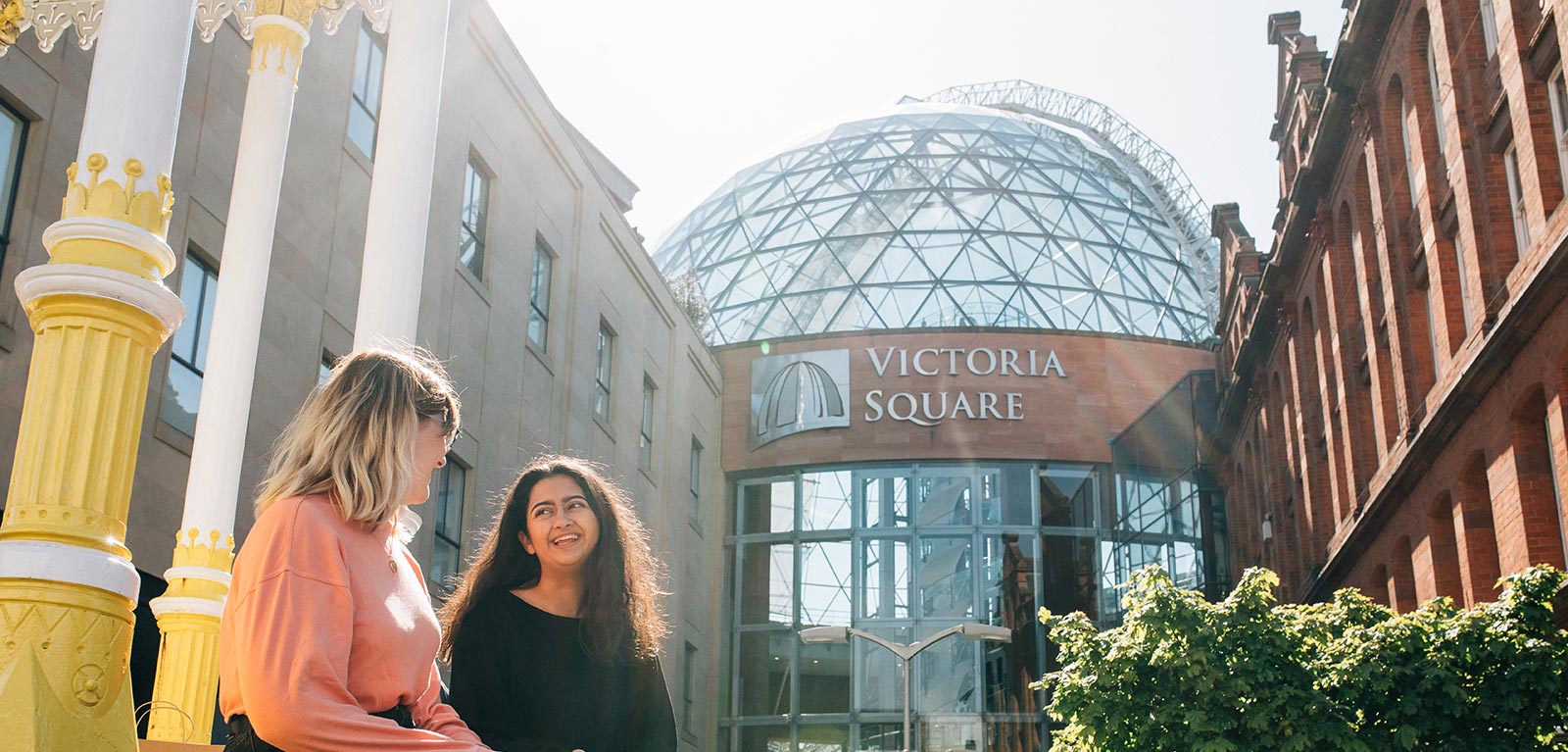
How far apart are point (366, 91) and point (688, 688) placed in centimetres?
2410

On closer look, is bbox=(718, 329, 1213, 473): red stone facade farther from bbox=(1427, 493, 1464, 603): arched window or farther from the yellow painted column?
the yellow painted column

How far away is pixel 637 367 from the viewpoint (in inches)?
1519

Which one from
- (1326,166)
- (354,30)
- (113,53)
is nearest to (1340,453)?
(1326,166)

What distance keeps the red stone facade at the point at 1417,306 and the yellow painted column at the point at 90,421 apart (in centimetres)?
1716

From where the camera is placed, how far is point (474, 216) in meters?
28.1

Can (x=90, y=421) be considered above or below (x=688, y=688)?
below

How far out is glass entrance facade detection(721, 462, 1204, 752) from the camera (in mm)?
45938

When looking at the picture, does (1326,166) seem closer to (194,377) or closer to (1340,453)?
(1340,453)

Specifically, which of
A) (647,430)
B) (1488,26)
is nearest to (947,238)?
(647,430)

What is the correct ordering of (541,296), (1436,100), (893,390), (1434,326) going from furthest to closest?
(893,390) → (541,296) → (1434,326) → (1436,100)

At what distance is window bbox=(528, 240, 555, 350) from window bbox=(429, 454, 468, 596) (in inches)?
185

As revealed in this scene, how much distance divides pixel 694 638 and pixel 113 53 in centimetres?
3817

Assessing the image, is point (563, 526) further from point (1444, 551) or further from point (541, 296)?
point (541, 296)

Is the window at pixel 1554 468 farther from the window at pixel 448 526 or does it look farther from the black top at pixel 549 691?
the black top at pixel 549 691
